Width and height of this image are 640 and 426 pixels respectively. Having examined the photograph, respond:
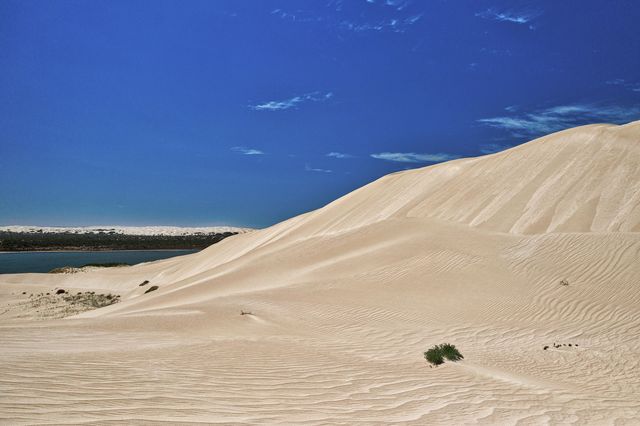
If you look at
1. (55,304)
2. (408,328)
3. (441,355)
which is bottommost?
(55,304)

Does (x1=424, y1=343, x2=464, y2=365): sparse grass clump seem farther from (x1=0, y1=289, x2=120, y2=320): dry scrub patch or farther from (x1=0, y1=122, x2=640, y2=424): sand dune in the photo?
(x1=0, y1=289, x2=120, y2=320): dry scrub patch

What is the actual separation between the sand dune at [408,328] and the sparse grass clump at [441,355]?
183 mm

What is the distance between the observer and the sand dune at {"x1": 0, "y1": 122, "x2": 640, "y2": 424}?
533 centimetres

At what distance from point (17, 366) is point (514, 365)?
801 centimetres

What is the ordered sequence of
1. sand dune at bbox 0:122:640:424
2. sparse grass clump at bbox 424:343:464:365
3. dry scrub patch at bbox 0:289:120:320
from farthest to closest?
dry scrub patch at bbox 0:289:120:320 < sparse grass clump at bbox 424:343:464:365 < sand dune at bbox 0:122:640:424

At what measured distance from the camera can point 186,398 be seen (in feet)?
16.4

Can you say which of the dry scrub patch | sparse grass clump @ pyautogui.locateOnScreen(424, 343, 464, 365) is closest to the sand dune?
sparse grass clump @ pyautogui.locateOnScreen(424, 343, 464, 365)

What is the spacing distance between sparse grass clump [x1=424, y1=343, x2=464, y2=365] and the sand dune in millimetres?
183

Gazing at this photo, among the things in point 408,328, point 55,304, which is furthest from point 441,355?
point 55,304

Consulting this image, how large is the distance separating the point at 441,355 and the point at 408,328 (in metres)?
3.11

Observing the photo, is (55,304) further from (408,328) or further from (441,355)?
(441,355)

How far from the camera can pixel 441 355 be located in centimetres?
889

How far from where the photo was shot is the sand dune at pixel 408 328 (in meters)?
5.33

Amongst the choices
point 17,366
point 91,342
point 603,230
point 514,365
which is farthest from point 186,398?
point 603,230
